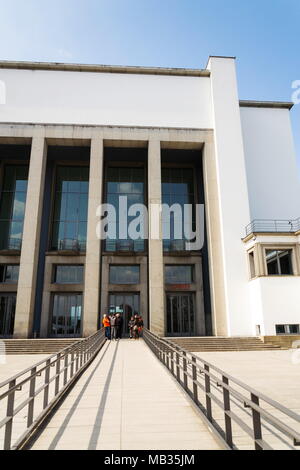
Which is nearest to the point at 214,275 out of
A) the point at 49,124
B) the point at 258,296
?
the point at 258,296

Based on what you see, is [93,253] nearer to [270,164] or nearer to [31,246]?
[31,246]

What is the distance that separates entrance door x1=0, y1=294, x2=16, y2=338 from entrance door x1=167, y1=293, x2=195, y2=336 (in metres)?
12.9

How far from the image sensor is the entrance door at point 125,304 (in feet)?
81.9

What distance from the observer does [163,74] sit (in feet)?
84.5

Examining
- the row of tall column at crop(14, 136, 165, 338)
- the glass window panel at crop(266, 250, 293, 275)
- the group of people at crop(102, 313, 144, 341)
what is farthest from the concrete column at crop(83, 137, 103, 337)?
the glass window panel at crop(266, 250, 293, 275)

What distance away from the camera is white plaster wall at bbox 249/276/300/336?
18141 millimetres

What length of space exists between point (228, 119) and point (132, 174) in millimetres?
9718

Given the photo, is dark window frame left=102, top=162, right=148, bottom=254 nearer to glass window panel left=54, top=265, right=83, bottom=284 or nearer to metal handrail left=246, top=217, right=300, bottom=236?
glass window panel left=54, top=265, right=83, bottom=284

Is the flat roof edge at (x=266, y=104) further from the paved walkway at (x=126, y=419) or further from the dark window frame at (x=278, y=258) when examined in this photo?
the paved walkway at (x=126, y=419)

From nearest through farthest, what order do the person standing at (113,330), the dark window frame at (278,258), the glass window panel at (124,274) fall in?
the dark window frame at (278,258) → the person standing at (113,330) → the glass window panel at (124,274)

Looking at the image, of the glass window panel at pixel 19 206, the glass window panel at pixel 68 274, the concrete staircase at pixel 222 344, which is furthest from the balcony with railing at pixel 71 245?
the concrete staircase at pixel 222 344

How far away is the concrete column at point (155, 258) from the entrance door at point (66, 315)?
293 inches

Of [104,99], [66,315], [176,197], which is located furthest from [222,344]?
[104,99]

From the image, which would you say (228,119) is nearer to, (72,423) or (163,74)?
(163,74)
